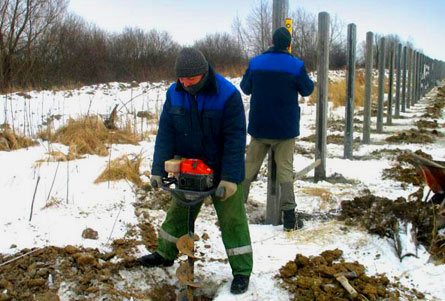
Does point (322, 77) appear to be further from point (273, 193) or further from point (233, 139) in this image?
point (233, 139)

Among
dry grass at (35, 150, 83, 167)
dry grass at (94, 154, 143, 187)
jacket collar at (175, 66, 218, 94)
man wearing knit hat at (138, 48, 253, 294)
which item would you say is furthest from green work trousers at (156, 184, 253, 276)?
dry grass at (35, 150, 83, 167)

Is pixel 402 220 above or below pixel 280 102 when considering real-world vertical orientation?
below

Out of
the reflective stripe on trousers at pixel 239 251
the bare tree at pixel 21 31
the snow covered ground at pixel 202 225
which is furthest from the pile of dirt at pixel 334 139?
the bare tree at pixel 21 31

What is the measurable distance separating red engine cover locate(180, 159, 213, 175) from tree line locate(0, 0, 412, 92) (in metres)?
13.5

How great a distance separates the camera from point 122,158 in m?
6.16

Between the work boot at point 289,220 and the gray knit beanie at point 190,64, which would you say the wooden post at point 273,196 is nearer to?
the work boot at point 289,220

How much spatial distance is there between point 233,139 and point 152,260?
1233 mm

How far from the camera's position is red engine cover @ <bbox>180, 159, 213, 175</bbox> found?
3.10m

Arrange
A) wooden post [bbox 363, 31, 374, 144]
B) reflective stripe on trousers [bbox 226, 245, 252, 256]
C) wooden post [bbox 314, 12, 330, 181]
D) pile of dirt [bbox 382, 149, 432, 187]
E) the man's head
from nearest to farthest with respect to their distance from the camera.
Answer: reflective stripe on trousers [bbox 226, 245, 252, 256], the man's head, wooden post [bbox 314, 12, 330, 181], pile of dirt [bbox 382, 149, 432, 187], wooden post [bbox 363, 31, 374, 144]

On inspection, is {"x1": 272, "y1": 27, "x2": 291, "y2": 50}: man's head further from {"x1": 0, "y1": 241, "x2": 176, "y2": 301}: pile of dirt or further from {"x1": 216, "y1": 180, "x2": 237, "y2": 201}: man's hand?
{"x1": 0, "y1": 241, "x2": 176, "y2": 301}: pile of dirt

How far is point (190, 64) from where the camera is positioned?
9.98ft

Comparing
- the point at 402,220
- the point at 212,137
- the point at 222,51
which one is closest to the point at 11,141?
the point at 212,137

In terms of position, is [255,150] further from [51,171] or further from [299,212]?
[51,171]

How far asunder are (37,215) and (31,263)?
0.92 metres
